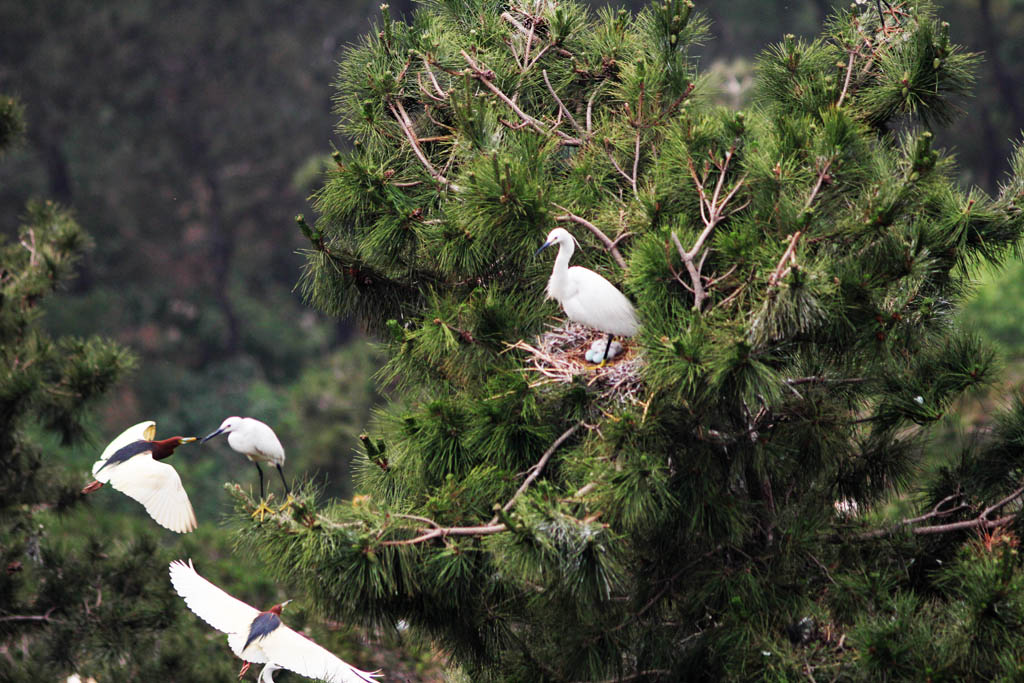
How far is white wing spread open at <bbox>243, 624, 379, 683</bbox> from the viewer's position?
3.29 metres

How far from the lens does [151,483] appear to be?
350 centimetres

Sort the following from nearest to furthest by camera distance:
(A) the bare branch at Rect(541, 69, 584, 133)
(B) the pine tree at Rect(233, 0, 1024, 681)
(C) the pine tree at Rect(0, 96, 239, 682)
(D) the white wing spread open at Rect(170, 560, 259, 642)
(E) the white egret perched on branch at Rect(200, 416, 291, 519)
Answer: (B) the pine tree at Rect(233, 0, 1024, 681), (D) the white wing spread open at Rect(170, 560, 259, 642), (E) the white egret perched on branch at Rect(200, 416, 291, 519), (A) the bare branch at Rect(541, 69, 584, 133), (C) the pine tree at Rect(0, 96, 239, 682)

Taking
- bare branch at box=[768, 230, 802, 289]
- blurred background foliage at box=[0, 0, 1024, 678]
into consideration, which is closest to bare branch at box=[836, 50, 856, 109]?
bare branch at box=[768, 230, 802, 289]

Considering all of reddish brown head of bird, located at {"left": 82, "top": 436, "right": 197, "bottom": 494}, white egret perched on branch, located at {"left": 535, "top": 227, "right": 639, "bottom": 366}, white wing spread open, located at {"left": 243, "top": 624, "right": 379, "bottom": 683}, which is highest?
white egret perched on branch, located at {"left": 535, "top": 227, "right": 639, "bottom": 366}

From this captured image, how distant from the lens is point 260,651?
3377mm

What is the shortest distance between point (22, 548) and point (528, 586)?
2964mm

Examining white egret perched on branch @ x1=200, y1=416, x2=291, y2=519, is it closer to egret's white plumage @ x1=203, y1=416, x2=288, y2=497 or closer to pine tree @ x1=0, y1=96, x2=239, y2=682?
egret's white plumage @ x1=203, y1=416, x2=288, y2=497

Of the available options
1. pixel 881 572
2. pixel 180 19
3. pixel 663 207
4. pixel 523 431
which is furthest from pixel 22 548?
pixel 180 19

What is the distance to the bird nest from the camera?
325cm

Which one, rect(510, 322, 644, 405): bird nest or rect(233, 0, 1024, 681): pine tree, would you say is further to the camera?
rect(510, 322, 644, 405): bird nest

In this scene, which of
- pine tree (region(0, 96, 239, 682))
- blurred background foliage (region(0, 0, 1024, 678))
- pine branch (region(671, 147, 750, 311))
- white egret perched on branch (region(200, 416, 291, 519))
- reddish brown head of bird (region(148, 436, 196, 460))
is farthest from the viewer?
blurred background foliage (region(0, 0, 1024, 678))

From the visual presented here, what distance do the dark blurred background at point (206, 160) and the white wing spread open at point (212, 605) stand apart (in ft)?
32.5

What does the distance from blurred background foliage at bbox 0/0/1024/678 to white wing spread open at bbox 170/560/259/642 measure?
9591 millimetres

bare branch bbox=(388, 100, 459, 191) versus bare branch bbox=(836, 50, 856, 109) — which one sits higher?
bare branch bbox=(836, 50, 856, 109)
